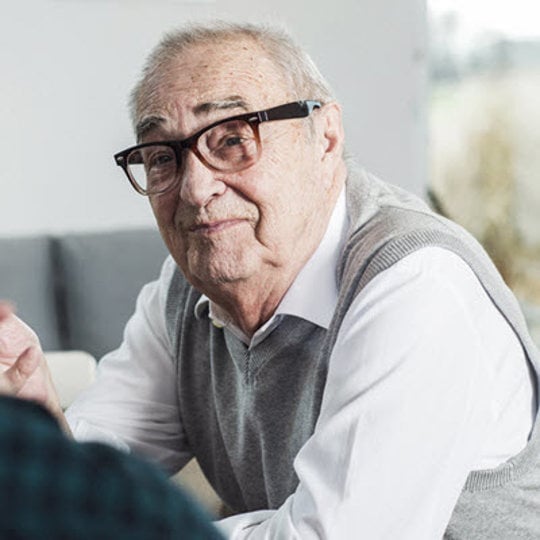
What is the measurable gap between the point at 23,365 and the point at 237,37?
50 centimetres

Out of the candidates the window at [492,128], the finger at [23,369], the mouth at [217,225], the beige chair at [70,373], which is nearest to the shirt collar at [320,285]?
the mouth at [217,225]

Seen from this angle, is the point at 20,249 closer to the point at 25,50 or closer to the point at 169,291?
the point at 25,50

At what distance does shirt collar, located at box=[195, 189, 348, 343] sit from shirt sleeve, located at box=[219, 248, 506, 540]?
186 mm

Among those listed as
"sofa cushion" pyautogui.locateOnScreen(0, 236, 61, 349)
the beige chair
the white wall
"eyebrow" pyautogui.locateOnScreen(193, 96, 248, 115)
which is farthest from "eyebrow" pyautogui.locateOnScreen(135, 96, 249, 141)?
the white wall

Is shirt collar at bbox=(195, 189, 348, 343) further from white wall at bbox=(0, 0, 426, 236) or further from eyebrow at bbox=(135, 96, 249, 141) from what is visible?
white wall at bbox=(0, 0, 426, 236)

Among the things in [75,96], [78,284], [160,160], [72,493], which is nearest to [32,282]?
[78,284]

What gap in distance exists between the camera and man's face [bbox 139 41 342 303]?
1.21 meters

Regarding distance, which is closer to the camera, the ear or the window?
the ear

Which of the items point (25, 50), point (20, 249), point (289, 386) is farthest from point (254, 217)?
point (25, 50)

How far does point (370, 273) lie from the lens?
42.7 inches

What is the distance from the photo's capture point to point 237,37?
1.25 m

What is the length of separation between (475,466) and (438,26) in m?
2.81

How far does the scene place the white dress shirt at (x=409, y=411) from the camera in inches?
37.9

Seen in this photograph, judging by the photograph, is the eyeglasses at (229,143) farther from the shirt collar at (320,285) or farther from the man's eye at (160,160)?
the shirt collar at (320,285)
